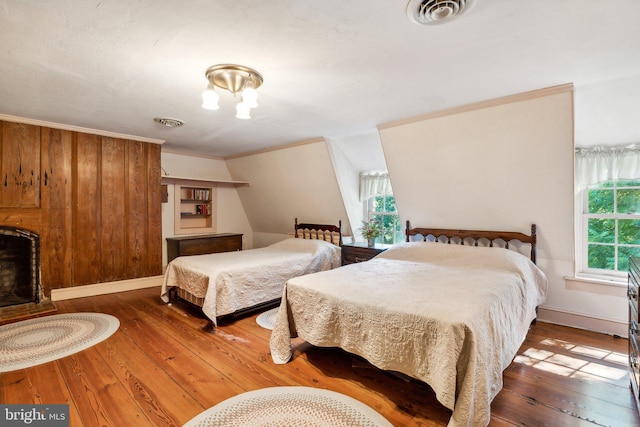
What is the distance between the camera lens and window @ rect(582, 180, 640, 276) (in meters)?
2.88

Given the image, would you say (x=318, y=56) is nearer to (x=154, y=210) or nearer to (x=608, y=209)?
(x=608, y=209)

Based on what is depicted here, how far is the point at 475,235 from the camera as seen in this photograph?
336cm

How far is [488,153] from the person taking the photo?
2992 millimetres

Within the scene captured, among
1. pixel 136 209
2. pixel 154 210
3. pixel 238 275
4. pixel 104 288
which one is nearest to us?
pixel 238 275

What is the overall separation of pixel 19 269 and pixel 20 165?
128 cm

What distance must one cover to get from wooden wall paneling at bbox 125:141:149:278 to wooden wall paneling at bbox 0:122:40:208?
3.10ft

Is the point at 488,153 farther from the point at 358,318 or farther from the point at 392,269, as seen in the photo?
the point at 358,318

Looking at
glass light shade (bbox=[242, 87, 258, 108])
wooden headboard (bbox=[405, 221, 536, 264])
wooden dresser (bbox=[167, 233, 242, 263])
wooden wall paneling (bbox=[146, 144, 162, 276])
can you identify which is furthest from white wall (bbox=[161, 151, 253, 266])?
wooden headboard (bbox=[405, 221, 536, 264])

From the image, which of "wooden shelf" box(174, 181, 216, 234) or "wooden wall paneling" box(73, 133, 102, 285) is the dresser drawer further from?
"wooden wall paneling" box(73, 133, 102, 285)

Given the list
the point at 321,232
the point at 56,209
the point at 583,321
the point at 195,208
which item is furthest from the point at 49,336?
the point at 583,321

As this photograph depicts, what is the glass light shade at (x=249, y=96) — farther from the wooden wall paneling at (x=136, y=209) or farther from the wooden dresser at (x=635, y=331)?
the wooden wall paneling at (x=136, y=209)

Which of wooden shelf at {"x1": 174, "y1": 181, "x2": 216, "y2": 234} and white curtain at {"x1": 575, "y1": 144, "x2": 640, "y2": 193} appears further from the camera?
wooden shelf at {"x1": 174, "y1": 181, "x2": 216, "y2": 234}

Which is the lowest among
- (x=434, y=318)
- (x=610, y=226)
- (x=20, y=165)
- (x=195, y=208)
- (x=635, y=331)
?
(x=635, y=331)

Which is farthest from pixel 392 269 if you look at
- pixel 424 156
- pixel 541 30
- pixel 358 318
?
pixel 541 30
